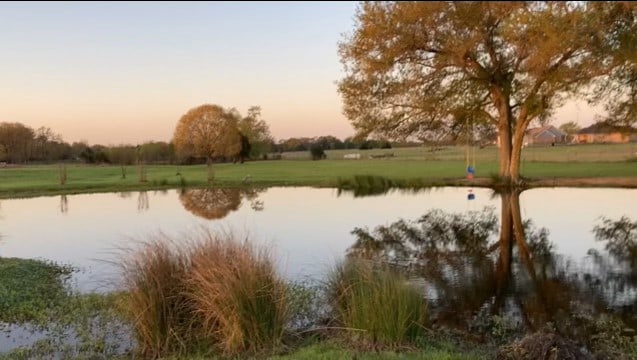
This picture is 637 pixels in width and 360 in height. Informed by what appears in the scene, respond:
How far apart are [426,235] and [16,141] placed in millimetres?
55258

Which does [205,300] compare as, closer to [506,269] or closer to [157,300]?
[157,300]

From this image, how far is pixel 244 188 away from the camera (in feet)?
136

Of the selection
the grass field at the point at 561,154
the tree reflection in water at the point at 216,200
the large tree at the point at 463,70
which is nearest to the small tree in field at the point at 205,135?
the grass field at the point at 561,154

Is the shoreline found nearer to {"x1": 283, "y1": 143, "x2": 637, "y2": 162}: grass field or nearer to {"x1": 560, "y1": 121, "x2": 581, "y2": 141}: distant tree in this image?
{"x1": 283, "y1": 143, "x2": 637, "y2": 162}: grass field

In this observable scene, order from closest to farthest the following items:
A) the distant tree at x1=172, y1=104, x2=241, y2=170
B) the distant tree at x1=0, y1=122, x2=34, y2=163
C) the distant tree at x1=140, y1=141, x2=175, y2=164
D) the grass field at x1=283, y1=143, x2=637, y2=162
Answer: the distant tree at x1=0, y1=122, x2=34, y2=163, the grass field at x1=283, y1=143, x2=637, y2=162, the distant tree at x1=172, y1=104, x2=241, y2=170, the distant tree at x1=140, y1=141, x2=175, y2=164

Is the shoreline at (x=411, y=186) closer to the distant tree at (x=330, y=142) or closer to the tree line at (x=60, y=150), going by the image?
the tree line at (x=60, y=150)

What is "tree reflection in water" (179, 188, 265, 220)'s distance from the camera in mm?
25683

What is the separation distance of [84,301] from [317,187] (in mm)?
30308

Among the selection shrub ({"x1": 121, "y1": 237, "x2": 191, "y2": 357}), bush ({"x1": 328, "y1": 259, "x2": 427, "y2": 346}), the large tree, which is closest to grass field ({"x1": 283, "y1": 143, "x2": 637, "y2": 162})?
the large tree

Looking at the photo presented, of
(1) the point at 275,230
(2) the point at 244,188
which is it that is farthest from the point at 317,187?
(1) the point at 275,230

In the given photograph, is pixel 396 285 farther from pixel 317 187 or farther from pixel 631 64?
pixel 317 187

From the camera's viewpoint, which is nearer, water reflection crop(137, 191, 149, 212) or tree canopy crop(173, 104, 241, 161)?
water reflection crop(137, 191, 149, 212)

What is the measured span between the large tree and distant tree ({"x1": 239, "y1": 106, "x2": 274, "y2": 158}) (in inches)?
2382

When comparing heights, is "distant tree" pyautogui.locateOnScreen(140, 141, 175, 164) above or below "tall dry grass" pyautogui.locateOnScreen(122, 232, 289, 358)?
above
